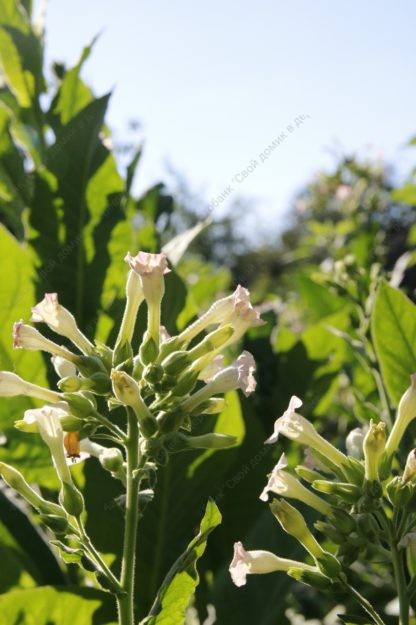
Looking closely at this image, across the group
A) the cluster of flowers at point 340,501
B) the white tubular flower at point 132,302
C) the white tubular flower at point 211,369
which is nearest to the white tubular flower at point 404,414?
the cluster of flowers at point 340,501

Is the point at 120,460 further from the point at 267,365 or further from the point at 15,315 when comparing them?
the point at 267,365

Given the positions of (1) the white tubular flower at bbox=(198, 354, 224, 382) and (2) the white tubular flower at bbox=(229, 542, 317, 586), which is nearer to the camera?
(2) the white tubular flower at bbox=(229, 542, 317, 586)

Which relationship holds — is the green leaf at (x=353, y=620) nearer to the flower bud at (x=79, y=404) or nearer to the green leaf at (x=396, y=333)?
the flower bud at (x=79, y=404)

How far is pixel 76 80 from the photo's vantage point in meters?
1.54

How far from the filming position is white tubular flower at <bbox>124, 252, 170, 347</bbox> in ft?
3.16

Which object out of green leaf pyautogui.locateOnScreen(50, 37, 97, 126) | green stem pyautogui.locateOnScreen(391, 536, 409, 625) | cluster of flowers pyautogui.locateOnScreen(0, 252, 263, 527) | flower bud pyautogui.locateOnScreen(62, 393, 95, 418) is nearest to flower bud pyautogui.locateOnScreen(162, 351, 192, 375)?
cluster of flowers pyautogui.locateOnScreen(0, 252, 263, 527)

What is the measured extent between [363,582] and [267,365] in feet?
2.38

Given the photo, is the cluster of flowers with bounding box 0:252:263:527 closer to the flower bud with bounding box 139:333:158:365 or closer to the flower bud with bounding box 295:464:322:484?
the flower bud with bounding box 139:333:158:365

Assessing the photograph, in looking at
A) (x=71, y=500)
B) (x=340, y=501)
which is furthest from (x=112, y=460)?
(x=340, y=501)

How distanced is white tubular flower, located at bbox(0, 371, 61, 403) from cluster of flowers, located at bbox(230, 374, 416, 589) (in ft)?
0.96

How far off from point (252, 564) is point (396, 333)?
1.65 ft

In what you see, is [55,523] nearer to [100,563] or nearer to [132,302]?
[100,563]

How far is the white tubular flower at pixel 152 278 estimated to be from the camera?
964 mm

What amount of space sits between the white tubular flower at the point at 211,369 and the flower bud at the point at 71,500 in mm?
214
